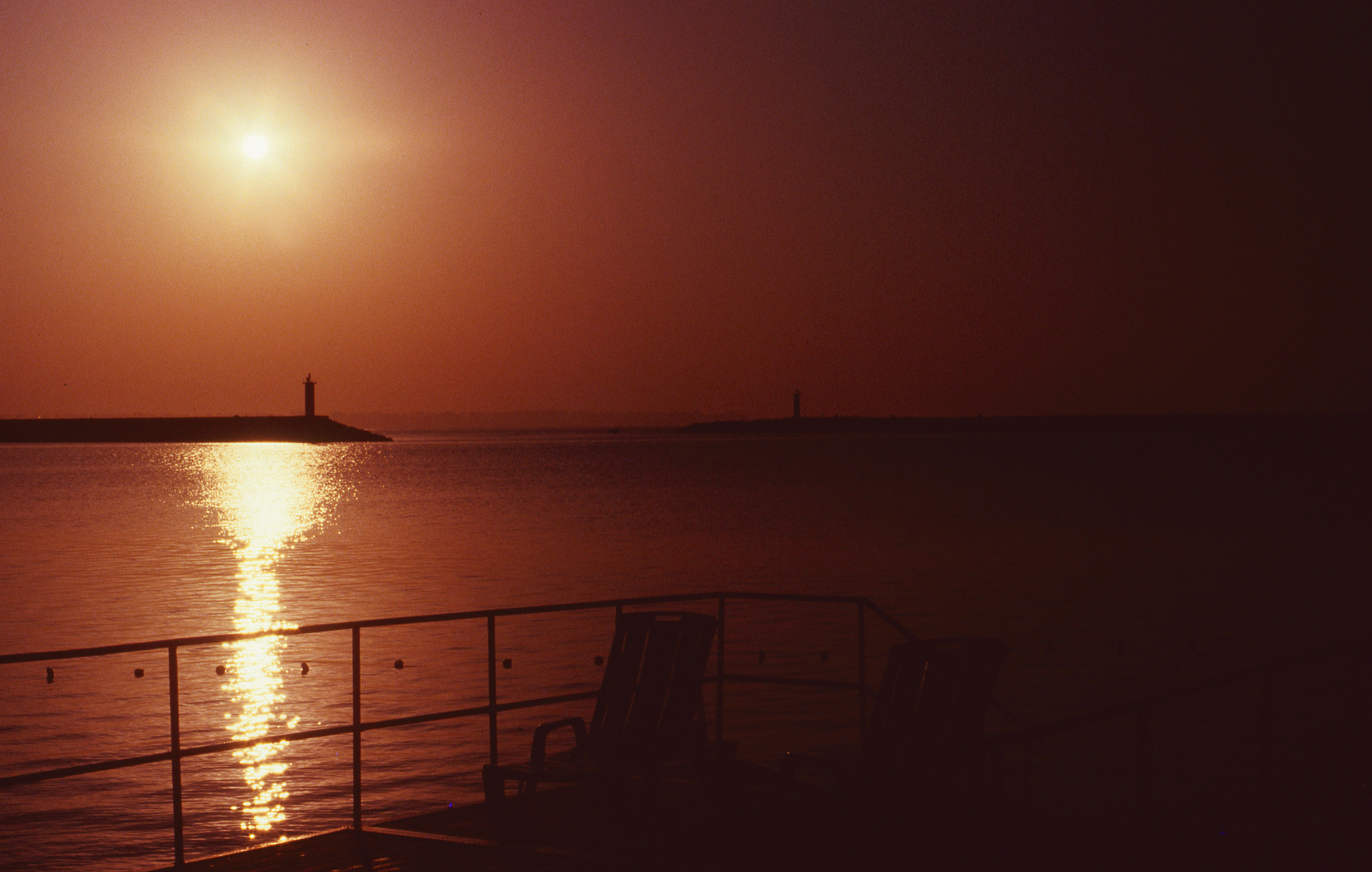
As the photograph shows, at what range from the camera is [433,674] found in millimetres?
22375

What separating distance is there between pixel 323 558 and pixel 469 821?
130 ft

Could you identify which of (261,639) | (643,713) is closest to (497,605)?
(261,639)

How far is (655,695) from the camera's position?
804 centimetres

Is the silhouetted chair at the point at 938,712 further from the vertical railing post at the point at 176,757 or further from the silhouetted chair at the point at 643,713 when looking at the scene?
the vertical railing post at the point at 176,757

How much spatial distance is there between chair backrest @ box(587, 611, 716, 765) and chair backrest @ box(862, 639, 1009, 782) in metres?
1.22

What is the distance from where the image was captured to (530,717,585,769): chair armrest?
25.6 ft

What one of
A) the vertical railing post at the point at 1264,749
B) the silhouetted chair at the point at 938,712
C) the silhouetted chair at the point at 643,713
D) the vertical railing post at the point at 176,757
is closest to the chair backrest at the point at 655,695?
the silhouetted chair at the point at 643,713

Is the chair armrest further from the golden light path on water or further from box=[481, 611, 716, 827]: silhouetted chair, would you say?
the golden light path on water

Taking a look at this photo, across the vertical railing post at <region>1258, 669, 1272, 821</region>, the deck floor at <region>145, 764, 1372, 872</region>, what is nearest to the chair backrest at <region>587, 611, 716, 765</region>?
the deck floor at <region>145, 764, 1372, 872</region>

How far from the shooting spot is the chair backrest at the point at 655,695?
313 inches

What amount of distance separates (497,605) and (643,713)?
2615 cm

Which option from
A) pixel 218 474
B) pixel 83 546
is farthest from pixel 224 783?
pixel 218 474

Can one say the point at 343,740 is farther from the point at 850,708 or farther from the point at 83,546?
the point at 83,546

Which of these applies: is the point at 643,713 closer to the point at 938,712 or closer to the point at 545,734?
the point at 545,734
